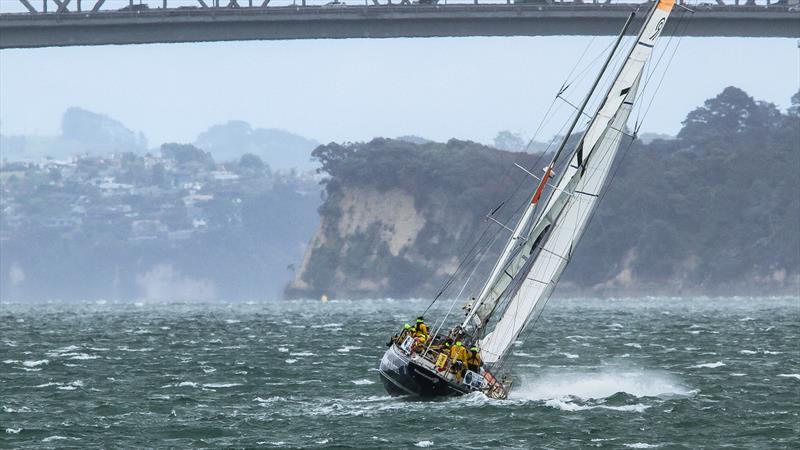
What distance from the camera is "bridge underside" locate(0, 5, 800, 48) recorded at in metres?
87.3

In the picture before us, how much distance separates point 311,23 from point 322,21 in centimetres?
62

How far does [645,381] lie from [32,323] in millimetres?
53687

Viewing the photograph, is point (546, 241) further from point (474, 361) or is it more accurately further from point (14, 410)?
point (14, 410)

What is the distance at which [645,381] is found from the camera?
162 ft

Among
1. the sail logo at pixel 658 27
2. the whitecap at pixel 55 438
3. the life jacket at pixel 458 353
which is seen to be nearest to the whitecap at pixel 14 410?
the whitecap at pixel 55 438

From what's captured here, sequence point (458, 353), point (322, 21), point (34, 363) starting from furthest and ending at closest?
1. point (322, 21)
2. point (34, 363)
3. point (458, 353)

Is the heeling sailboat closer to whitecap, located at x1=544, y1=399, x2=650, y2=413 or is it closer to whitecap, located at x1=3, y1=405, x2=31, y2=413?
whitecap, located at x1=544, y1=399, x2=650, y2=413

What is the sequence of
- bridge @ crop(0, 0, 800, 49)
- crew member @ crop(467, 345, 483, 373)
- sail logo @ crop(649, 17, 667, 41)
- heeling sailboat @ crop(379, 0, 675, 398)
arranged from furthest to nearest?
bridge @ crop(0, 0, 800, 49), sail logo @ crop(649, 17, 667, 41), heeling sailboat @ crop(379, 0, 675, 398), crew member @ crop(467, 345, 483, 373)

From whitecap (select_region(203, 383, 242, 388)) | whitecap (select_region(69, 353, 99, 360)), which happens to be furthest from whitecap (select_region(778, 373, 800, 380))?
whitecap (select_region(69, 353, 99, 360))

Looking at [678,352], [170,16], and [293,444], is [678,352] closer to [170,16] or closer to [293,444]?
[293,444]

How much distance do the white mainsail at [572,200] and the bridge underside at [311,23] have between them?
4536 cm

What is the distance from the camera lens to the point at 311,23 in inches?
3489

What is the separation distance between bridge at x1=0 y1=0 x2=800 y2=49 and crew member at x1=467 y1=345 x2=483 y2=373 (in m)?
47.3

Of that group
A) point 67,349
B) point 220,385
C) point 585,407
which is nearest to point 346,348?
point 67,349
